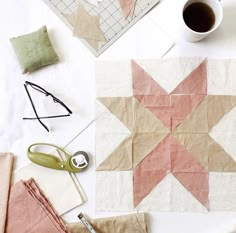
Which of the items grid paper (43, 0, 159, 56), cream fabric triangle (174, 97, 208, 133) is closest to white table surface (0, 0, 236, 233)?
grid paper (43, 0, 159, 56)

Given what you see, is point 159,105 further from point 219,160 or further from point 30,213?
point 30,213

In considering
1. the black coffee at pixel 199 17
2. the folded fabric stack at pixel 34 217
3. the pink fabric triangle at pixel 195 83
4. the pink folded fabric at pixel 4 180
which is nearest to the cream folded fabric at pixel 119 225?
the folded fabric stack at pixel 34 217

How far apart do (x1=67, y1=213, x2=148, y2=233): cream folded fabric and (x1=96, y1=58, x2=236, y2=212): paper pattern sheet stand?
0.02 m

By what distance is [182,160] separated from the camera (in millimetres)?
728

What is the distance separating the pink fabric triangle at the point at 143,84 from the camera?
741mm

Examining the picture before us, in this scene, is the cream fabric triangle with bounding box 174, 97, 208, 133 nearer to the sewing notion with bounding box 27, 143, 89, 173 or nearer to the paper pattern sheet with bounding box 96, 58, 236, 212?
the paper pattern sheet with bounding box 96, 58, 236, 212

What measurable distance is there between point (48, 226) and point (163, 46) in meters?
0.36

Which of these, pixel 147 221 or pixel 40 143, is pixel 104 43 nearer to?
pixel 40 143

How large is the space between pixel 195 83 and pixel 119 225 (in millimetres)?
272

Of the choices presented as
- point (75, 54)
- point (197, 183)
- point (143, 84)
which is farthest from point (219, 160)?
point (75, 54)

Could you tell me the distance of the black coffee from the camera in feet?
2.35

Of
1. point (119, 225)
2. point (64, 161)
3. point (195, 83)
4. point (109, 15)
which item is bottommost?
point (119, 225)

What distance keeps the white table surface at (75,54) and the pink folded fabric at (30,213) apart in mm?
29

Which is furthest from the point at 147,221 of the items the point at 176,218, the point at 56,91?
the point at 56,91
